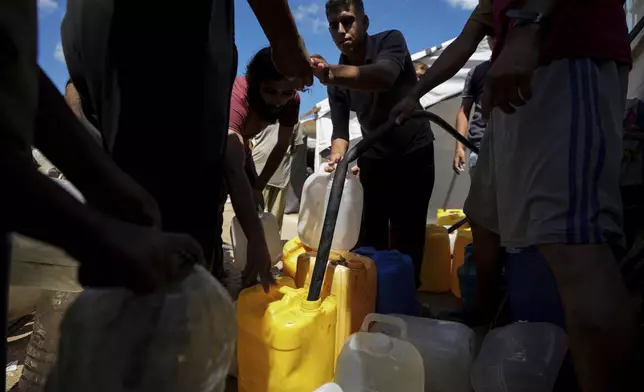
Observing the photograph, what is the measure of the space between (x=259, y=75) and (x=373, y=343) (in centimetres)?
107

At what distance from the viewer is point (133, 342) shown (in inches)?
20.6

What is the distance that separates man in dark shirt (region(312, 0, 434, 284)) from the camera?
2.04 meters

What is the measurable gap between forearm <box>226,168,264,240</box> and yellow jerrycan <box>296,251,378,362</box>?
26cm

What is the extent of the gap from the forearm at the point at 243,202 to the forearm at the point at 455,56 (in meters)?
0.77

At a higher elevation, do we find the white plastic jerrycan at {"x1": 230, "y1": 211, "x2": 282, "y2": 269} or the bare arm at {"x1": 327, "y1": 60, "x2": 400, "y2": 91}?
the bare arm at {"x1": 327, "y1": 60, "x2": 400, "y2": 91}

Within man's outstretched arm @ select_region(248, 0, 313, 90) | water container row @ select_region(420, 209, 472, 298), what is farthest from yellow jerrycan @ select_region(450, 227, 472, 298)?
man's outstretched arm @ select_region(248, 0, 313, 90)

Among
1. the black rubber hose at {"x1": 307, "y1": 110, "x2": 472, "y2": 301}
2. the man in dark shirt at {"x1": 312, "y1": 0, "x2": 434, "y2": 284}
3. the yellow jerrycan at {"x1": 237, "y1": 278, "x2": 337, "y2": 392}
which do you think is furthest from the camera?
the man in dark shirt at {"x1": 312, "y1": 0, "x2": 434, "y2": 284}

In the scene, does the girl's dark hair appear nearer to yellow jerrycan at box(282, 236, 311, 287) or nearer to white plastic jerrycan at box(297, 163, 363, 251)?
white plastic jerrycan at box(297, 163, 363, 251)

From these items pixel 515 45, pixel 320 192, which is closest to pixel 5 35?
pixel 515 45

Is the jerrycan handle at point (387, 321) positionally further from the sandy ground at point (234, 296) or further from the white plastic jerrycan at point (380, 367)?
the sandy ground at point (234, 296)

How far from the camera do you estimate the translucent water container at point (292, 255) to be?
6.32 feet

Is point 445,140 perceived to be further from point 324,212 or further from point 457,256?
point 324,212

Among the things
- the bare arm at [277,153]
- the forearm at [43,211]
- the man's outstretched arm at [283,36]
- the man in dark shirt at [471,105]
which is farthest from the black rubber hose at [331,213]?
the man in dark shirt at [471,105]

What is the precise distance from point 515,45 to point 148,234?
0.90 m
